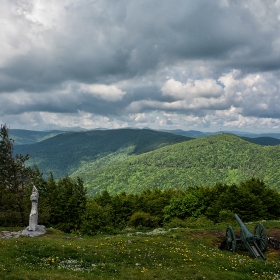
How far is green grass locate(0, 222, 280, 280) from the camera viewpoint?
13.9 meters

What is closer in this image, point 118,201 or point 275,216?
point 275,216

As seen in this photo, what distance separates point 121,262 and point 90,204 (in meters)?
21.7

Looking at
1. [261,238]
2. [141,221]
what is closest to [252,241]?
[261,238]

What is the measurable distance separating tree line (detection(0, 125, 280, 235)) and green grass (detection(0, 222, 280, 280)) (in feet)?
39.1

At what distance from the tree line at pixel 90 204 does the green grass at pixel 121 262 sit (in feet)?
39.1

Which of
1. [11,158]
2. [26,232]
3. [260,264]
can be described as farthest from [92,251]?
[11,158]

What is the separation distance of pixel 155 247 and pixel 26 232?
14573 mm

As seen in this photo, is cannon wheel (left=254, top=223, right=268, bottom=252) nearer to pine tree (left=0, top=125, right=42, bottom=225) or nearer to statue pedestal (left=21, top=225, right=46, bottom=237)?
statue pedestal (left=21, top=225, right=46, bottom=237)

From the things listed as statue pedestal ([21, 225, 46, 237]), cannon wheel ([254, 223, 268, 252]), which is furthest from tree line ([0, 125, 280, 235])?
cannon wheel ([254, 223, 268, 252])

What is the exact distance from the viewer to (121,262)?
16812 mm

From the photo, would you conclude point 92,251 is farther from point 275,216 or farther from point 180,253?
point 275,216

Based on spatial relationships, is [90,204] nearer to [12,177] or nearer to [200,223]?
[12,177]

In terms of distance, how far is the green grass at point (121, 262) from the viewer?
13911 millimetres

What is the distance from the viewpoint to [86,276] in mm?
13312
